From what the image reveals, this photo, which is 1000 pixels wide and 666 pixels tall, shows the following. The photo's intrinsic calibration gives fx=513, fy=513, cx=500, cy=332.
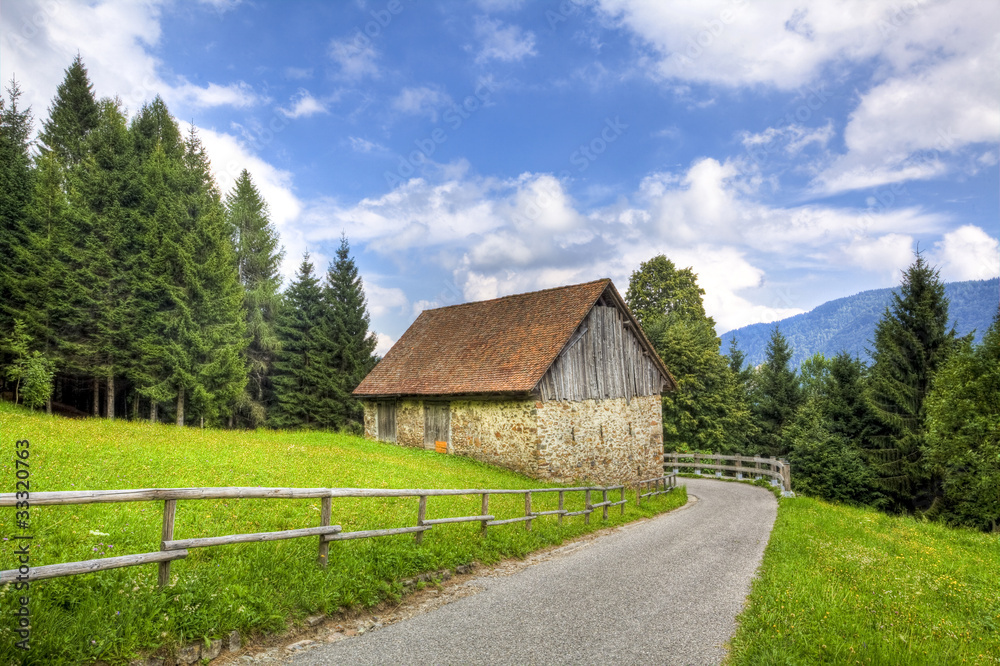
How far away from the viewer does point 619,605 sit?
23.1 feet

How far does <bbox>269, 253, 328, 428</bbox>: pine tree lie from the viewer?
3431 centimetres

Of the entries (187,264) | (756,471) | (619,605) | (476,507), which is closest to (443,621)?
(619,605)

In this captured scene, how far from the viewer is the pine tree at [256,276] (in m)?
33.2

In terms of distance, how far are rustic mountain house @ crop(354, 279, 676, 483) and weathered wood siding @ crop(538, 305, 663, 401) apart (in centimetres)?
5

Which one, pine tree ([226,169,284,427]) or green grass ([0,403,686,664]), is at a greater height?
pine tree ([226,169,284,427])

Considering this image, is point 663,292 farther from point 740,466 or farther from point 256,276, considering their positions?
point 256,276

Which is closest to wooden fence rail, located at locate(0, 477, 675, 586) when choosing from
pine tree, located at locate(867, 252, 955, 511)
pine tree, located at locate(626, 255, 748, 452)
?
pine tree, located at locate(867, 252, 955, 511)

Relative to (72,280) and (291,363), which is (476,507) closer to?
(72,280)

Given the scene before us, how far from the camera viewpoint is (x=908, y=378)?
25.3 metres

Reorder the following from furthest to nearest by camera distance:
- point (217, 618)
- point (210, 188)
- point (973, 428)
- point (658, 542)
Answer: point (210, 188), point (973, 428), point (658, 542), point (217, 618)

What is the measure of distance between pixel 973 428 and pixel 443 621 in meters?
23.9

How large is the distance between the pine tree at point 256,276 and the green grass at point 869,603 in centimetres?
3078

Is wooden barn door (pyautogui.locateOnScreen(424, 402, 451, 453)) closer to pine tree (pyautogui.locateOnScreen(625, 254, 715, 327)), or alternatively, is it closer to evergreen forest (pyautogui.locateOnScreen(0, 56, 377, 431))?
evergreen forest (pyautogui.locateOnScreen(0, 56, 377, 431))

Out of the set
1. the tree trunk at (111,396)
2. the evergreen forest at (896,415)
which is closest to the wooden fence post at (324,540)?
the evergreen forest at (896,415)
